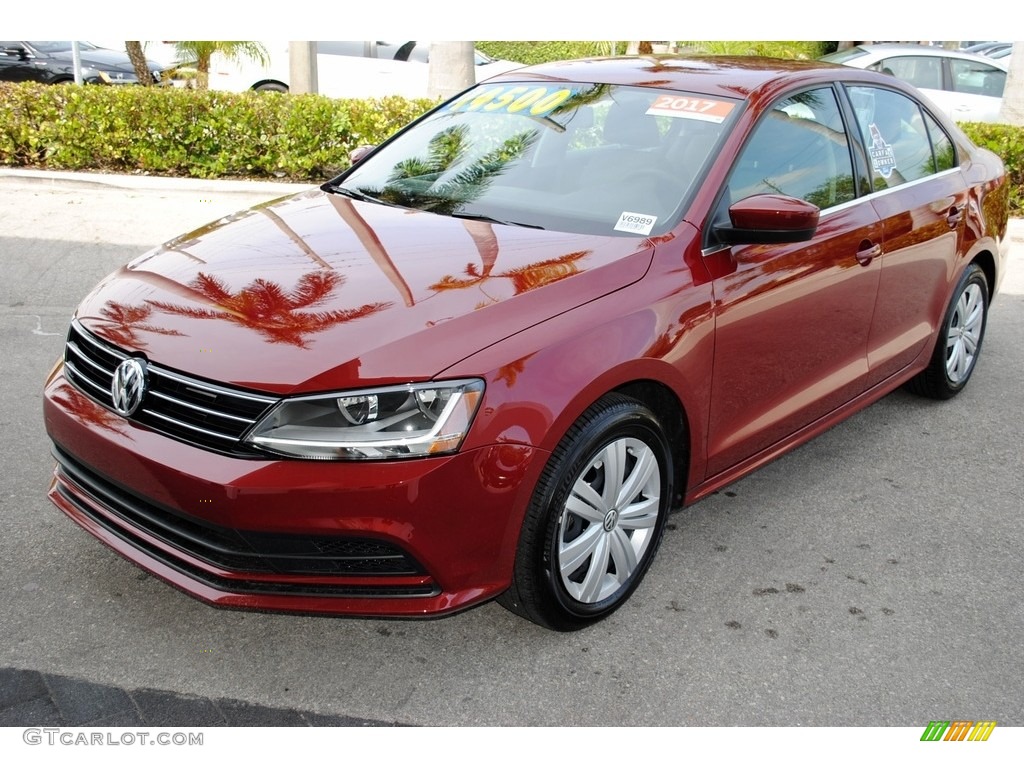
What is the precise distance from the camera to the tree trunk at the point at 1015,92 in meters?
10.1

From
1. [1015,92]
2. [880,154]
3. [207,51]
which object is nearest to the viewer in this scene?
[880,154]

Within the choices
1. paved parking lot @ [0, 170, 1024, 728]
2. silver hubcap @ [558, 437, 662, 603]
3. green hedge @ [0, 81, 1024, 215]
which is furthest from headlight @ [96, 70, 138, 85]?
silver hubcap @ [558, 437, 662, 603]

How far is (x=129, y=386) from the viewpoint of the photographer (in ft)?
9.39

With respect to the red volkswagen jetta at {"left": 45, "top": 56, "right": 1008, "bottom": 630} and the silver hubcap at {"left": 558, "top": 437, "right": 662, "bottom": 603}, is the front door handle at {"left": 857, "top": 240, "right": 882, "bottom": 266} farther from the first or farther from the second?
the silver hubcap at {"left": 558, "top": 437, "right": 662, "bottom": 603}

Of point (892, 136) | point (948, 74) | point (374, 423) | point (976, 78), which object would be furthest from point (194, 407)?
point (976, 78)

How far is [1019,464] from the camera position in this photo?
457 centimetres

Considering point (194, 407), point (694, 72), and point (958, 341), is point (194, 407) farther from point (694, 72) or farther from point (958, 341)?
point (958, 341)

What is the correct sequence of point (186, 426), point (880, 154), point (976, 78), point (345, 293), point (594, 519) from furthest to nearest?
point (976, 78), point (880, 154), point (594, 519), point (345, 293), point (186, 426)

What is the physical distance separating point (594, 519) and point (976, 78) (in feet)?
36.7

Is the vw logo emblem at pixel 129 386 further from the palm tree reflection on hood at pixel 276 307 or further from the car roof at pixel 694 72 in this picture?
the car roof at pixel 694 72

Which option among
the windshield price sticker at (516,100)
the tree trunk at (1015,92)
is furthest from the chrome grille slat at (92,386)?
the tree trunk at (1015,92)

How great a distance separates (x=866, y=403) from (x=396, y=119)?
5961 millimetres
